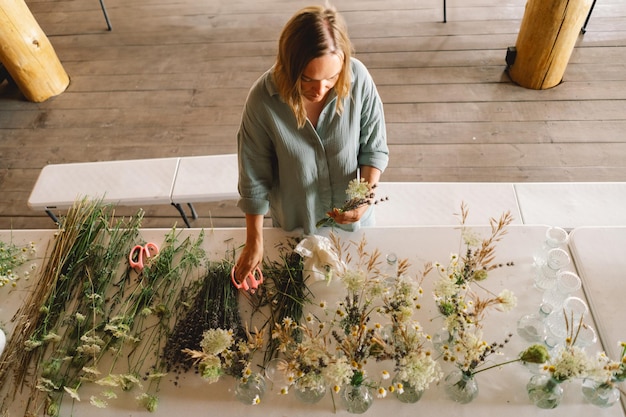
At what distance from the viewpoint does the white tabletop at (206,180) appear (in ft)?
7.96

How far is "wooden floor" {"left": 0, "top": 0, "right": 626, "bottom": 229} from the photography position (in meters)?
3.13

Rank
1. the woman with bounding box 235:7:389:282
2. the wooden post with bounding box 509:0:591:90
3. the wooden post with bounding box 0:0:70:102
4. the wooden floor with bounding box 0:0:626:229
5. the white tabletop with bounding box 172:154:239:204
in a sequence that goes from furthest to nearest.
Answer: the wooden post with bounding box 0:0:70:102
the wooden floor with bounding box 0:0:626:229
the wooden post with bounding box 509:0:591:90
the white tabletop with bounding box 172:154:239:204
the woman with bounding box 235:7:389:282

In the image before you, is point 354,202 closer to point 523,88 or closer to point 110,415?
point 110,415

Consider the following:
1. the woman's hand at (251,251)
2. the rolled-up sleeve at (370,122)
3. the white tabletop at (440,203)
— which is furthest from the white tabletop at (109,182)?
the rolled-up sleeve at (370,122)

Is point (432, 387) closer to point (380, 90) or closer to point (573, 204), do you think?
point (573, 204)

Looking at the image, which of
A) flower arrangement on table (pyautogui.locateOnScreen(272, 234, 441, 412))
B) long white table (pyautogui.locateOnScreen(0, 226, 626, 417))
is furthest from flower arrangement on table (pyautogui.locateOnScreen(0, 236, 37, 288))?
flower arrangement on table (pyautogui.locateOnScreen(272, 234, 441, 412))

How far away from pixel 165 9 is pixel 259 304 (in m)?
3.64

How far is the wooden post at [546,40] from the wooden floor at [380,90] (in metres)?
0.09

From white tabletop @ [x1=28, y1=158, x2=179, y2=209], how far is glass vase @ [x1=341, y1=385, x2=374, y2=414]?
1.43 metres

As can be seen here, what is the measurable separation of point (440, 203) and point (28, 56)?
3.06 metres

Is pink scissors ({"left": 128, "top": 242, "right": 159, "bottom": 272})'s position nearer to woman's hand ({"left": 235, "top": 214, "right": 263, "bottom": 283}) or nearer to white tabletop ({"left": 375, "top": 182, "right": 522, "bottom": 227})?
woman's hand ({"left": 235, "top": 214, "right": 263, "bottom": 283})

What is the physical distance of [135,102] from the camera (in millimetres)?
3736

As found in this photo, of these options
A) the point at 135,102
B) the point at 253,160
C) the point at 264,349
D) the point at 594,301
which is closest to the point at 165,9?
the point at 135,102

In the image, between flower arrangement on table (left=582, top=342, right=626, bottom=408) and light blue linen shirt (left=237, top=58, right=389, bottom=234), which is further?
light blue linen shirt (left=237, top=58, right=389, bottom=234)
